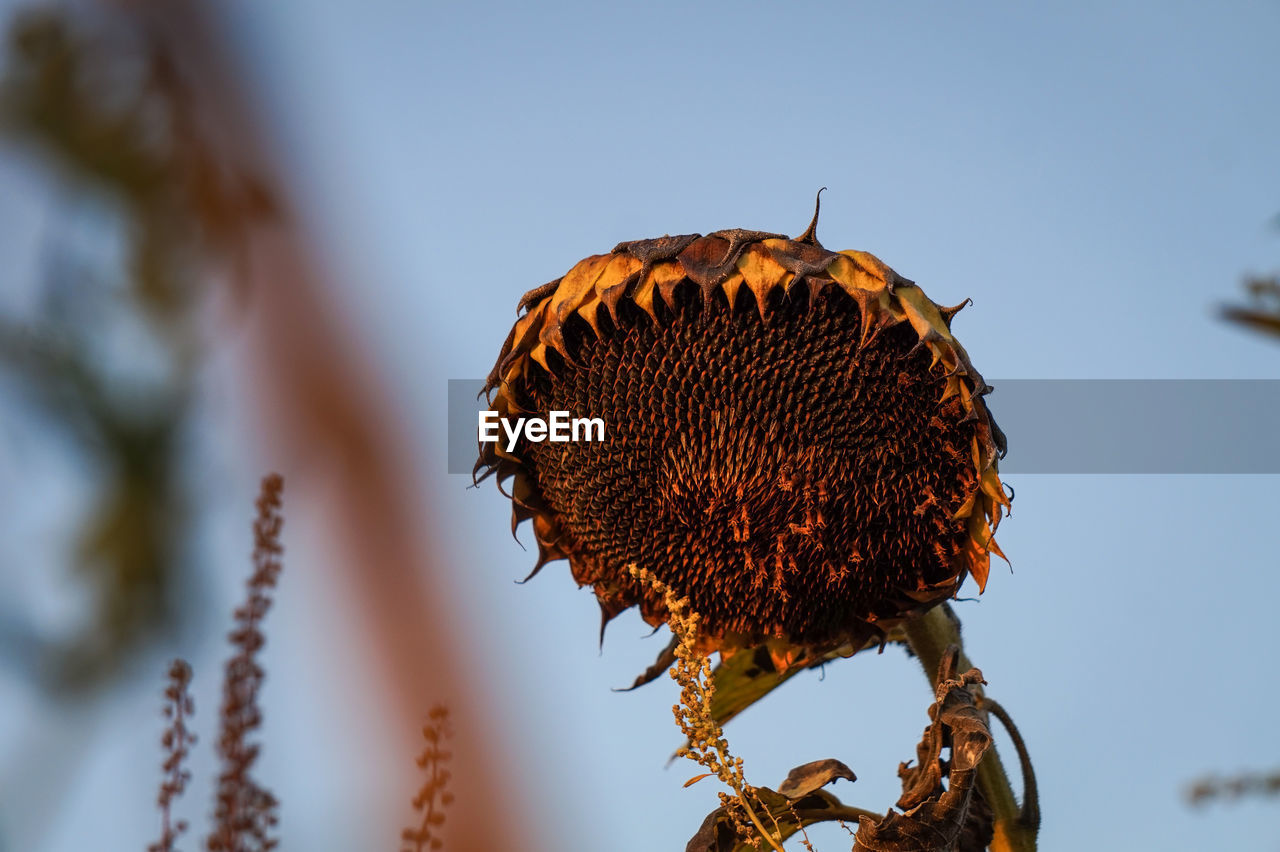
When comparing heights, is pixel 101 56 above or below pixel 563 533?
below

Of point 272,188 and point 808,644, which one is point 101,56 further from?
point 808,644

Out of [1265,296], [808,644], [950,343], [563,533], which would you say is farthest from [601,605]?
[1265,296]

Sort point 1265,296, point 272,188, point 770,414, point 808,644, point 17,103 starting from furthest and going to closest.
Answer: point 808,644 < point 770,414 < point 1265,296 < point 17,103 < point 272,188

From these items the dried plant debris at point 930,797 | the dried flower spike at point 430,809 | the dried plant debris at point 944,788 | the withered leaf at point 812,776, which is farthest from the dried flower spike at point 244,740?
the withered leaf at point 812,776

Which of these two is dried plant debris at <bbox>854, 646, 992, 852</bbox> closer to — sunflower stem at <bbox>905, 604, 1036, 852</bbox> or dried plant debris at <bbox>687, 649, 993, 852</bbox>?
dried plant debris at <bbox>687, 649, 993, 852</bbox>

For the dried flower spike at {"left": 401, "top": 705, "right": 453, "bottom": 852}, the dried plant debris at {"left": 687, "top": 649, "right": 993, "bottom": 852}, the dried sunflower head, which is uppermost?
the dried sunflower head

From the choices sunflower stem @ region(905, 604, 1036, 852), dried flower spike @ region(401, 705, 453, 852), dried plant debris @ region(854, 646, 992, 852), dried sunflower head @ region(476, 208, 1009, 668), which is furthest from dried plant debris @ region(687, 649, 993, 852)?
dried flower spike @ region(401, 705, 453, 852)
